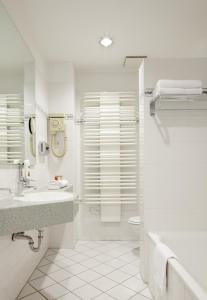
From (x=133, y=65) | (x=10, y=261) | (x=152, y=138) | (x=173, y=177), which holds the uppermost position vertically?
(x=133, y=65)

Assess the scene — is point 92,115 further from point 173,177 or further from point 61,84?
point 173,177

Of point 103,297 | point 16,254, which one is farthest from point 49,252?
point 103,297

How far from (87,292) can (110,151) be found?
192 cm

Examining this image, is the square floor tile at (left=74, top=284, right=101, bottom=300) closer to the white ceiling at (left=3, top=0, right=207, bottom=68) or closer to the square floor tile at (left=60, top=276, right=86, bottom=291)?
the square floor tile at (left=60, top=276, right=86, bottom=291)

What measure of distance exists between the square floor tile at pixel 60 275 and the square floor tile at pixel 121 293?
0.54 meters

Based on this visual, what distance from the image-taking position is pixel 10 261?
2025 millimetres

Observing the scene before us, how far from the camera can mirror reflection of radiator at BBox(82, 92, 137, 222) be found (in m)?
3.65

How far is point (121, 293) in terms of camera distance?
225 centimetres

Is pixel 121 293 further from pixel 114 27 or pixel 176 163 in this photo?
pixel 114 27

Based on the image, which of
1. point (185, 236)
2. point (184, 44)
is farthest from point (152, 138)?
point (184, 44)

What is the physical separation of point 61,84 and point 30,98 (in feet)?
3.05

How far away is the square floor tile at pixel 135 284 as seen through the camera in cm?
233

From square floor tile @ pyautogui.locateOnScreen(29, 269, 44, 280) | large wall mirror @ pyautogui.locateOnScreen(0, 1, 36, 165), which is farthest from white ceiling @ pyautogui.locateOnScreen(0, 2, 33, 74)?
square floor tile @ pyautogui.locateOnScreen(29, 269, 44, 280)

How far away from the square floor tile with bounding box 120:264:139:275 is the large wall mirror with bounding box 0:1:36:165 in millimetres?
1571
